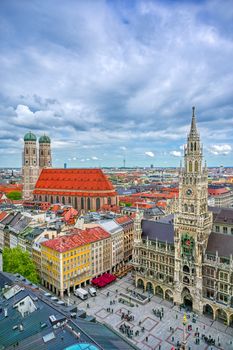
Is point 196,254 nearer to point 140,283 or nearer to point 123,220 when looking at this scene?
point 140,283

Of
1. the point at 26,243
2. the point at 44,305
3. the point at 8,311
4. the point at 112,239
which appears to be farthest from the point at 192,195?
the point at 26,243

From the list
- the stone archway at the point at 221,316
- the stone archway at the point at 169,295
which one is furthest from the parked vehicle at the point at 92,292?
the stone archway at the point at 221,316

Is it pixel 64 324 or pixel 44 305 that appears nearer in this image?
pixel 64 324

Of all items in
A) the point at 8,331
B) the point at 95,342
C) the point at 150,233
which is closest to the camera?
the point at 95,342

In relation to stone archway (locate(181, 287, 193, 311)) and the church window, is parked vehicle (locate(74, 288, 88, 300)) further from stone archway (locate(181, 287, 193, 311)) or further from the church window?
the church window

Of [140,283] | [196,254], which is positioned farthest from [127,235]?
[196,254]

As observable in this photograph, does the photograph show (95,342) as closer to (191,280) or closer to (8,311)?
(8,311)

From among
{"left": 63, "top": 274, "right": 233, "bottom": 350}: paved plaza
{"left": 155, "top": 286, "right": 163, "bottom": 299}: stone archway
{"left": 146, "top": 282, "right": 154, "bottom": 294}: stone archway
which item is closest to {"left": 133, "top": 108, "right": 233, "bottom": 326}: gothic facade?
{"left": 155, "top": 286, "right": 163, "bottom": 299}: stone archway
